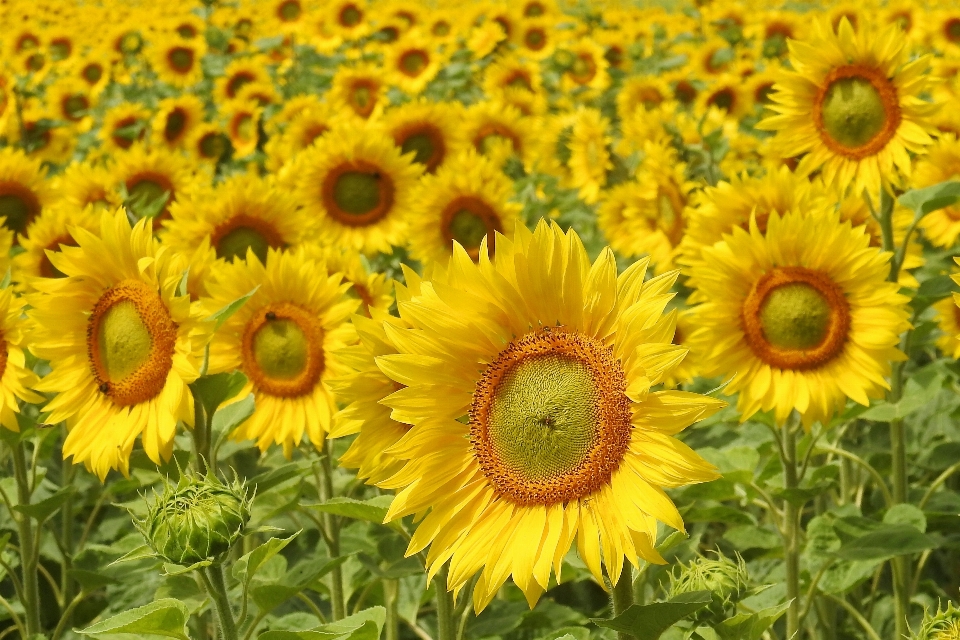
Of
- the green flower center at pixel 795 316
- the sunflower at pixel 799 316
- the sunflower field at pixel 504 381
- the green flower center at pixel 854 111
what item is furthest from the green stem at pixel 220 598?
the green flower center at pixel 854 111

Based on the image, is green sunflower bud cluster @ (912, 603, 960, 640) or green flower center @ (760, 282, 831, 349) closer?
green sunflower bud cluster @ (912, 603, 960, 640)

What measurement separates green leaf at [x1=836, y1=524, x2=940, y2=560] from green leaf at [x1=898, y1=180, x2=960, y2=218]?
37.9 inches

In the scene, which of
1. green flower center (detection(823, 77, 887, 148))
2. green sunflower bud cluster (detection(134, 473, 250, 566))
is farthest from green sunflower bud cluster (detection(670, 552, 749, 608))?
green flower center (detection(823, 77, 887, 148))

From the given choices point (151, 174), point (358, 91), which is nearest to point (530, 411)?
point (151, 174)

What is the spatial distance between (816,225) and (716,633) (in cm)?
139

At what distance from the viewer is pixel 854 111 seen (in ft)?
11.2

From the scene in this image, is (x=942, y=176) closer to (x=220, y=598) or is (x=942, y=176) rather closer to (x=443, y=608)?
(x=443, y=608)

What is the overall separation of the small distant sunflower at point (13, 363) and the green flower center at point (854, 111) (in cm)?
265

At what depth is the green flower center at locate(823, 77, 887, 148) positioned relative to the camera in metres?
3.43

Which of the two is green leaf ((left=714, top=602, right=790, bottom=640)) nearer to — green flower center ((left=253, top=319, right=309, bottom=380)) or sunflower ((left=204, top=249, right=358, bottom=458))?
sunflower ((left=204, top=249, right=358, bottom=458))

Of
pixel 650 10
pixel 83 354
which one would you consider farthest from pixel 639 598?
pixel 650 10

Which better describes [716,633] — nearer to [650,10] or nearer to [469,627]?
[469,627]

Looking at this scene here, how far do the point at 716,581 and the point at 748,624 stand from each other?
0.36 feet

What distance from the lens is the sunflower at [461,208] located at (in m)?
4.64
